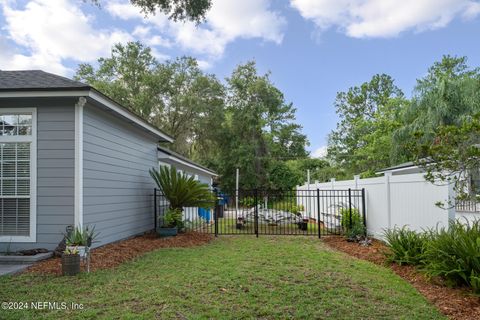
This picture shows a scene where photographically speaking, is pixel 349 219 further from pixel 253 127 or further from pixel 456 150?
pixel 253 127

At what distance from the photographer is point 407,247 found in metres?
5.84

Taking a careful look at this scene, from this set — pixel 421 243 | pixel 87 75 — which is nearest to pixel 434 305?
pixel 421 243

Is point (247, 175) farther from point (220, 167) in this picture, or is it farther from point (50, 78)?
point (50, 78)

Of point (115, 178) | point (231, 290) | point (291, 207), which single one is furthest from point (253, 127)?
point (231, 290)

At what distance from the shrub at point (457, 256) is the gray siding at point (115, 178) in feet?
19.5

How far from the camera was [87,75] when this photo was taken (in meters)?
29.2

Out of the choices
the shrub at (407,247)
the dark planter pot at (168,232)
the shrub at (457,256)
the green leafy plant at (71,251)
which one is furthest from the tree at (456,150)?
the dark planter pot at (168,232)

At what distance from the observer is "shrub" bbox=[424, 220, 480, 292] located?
4.21m

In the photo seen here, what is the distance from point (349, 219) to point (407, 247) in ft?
12.3

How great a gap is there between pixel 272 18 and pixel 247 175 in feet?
51.9

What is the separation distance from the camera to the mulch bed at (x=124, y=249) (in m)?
5.75

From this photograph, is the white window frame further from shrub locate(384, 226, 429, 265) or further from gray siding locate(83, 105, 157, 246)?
shrub locate(384, 226, 429, 265)

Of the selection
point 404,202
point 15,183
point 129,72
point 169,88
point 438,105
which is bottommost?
point 404,202

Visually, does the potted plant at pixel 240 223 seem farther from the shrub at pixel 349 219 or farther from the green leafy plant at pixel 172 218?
the shrub at pixel 349 219
